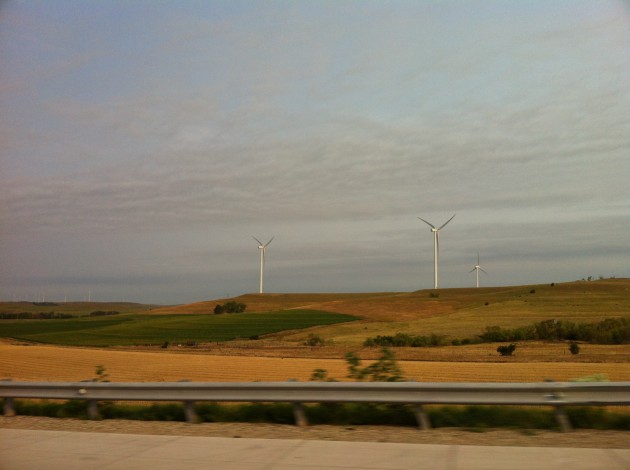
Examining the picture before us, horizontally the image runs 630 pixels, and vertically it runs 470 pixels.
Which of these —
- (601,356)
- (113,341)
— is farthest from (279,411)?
(113,341)

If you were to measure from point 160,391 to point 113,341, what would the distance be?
165ft

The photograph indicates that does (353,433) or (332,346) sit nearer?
(353,433)

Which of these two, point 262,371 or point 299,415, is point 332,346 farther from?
point 299,415

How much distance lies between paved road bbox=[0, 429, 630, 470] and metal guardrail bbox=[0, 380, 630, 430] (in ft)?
2.82

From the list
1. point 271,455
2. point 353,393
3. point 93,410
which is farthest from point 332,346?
point 271,455

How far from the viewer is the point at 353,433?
27.3 feet

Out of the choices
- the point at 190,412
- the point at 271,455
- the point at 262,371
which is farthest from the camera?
the point at 262,371

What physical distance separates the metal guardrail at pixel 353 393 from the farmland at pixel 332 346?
907 centimetres

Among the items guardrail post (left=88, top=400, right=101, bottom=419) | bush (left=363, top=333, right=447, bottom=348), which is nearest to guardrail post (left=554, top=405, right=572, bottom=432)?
guardrail post (left=88, top=400, right=101, bottom=419)

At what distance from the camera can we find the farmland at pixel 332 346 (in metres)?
23.3

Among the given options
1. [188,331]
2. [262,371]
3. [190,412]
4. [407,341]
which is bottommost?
[188,331]

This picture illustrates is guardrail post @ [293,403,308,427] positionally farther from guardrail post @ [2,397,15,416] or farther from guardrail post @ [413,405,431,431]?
guardrail post @ [2,397,15,416]

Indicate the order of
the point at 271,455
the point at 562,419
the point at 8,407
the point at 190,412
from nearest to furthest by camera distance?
1. the point at 271,455
2. the point at 562,419
3. the point at 190,412
4. the point at 8,407

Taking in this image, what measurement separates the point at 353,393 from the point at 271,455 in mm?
1647
